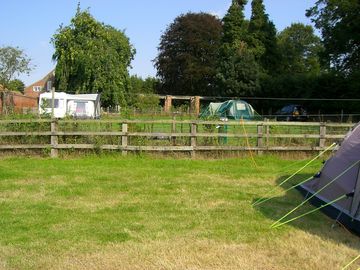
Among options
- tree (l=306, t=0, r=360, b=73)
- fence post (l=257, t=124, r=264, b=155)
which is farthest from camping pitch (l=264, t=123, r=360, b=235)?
tree (l=306, t=0, r=360, b=73)

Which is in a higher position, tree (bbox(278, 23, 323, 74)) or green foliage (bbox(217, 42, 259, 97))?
tree (bbox(278, 23, 323, 74))

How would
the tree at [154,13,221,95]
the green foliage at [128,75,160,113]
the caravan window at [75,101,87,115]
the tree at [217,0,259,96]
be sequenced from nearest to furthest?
the caravan window at [75,101,87,115], the green foliage at [128,75,160,113], the tree at [217,0,259,96], the tree at [154,13,221,95]

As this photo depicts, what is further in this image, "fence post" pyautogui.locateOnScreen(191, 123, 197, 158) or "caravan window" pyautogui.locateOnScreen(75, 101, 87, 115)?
"caravan window" pyautogui.locateOnScreen(75, 101, 87, 115)

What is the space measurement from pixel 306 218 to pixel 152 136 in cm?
690

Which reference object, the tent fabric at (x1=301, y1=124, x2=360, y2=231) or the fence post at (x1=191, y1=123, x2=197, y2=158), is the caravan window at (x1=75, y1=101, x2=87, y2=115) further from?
the tent fabric at (x1=301, y1=124, x2=360, y2=231)

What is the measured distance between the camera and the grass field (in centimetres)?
559

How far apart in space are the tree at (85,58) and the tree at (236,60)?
33.3ft

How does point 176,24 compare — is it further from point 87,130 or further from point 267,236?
point 267,236

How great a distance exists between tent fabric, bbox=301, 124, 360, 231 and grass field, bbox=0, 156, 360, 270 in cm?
32

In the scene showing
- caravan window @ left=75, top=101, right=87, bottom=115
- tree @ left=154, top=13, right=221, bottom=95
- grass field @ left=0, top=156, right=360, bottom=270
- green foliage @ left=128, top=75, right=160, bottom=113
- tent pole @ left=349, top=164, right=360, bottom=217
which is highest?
tree @ left=154, top=13, right=221, bottom=95

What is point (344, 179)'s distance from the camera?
299 inches

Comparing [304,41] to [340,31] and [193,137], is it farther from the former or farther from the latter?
[193,137]

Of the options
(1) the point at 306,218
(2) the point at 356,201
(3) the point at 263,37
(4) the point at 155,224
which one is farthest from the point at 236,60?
(4) the point at 155,224

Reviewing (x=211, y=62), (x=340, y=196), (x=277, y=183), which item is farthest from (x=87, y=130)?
(x=211, y=62)
